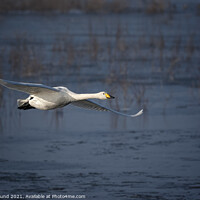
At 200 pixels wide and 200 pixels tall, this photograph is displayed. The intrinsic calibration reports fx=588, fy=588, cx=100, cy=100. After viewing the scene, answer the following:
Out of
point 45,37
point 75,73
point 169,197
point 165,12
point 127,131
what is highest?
point 165,12

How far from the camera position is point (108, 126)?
12703 mm

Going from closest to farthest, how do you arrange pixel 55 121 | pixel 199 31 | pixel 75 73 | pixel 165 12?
pixel 55 121, pixel 75 73, pixel 199 31, pixel 165 12

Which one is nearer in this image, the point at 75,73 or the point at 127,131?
the point at 127,131

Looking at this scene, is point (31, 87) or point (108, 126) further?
point (108, 126)

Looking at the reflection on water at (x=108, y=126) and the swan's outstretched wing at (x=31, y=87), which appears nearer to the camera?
the swan's outstretched wing at (x=31, y=87)

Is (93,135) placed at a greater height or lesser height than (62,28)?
lesser

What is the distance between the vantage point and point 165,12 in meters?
33.7

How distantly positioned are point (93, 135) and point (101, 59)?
296 inches

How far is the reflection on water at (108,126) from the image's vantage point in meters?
9.39

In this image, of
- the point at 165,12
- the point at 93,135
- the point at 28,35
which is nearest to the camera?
the point at 93,135

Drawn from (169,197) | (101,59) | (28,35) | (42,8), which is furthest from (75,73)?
(42,8)

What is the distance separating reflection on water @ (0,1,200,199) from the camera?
9.39m

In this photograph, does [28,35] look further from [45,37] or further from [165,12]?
[165,12]

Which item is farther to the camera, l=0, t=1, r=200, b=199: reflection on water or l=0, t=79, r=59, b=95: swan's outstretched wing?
l=0, t=1, r=200, b=199: reflection on water
